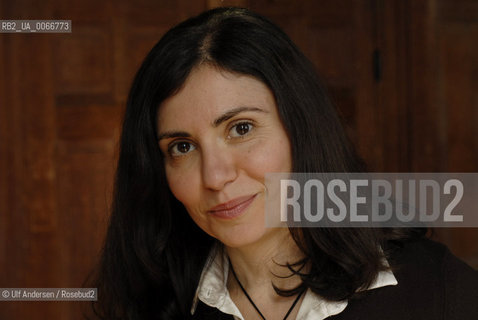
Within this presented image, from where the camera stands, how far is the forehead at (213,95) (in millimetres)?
855

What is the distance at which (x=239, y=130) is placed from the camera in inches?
34.1

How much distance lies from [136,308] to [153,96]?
1.24ft

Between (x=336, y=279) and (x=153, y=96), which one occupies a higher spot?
(x=153, y=96)

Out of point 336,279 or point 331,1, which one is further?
point 331,1

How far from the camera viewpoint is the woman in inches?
34.0

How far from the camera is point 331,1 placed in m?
1.70

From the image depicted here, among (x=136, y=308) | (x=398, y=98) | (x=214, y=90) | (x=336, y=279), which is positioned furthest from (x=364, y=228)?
(x=398, y=98)

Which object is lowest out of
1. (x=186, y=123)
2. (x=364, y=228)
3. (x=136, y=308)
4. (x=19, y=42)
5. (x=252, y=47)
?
(x=136, y=308)

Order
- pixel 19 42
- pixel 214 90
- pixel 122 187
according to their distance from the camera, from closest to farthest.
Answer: pixel 214 90 → pixel 122 187 → pixel 19 42

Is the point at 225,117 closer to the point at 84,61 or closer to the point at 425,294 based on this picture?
the point at 425,294

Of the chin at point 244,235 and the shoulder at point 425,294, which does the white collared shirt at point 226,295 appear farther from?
the chin at point 244,235

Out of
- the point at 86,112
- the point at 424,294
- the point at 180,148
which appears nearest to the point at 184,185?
the point at 180,148

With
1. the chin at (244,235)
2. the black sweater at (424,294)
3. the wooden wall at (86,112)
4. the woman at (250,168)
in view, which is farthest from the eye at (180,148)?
the wooden wall at (86,112)

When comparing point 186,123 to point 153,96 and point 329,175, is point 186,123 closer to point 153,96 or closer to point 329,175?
point 153,96
